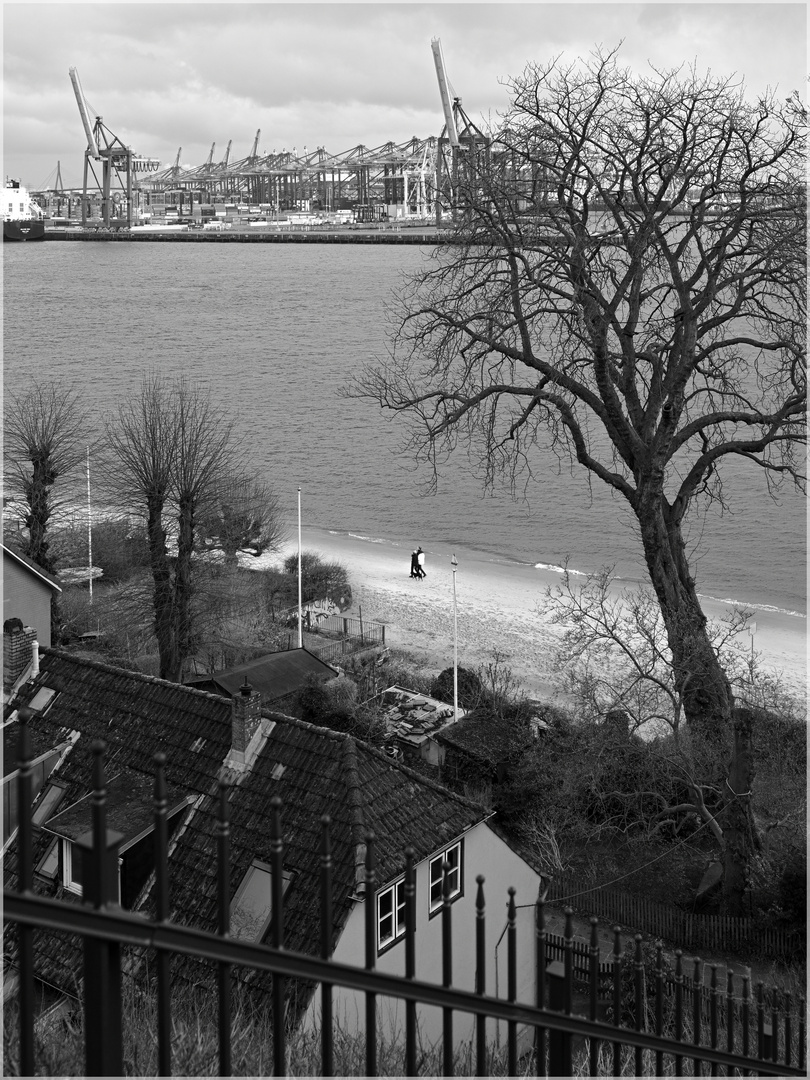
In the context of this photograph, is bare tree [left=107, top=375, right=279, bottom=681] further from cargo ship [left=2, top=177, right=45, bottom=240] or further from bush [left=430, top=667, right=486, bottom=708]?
cargo ship [left=2, top=177, right=45, bottom=240]

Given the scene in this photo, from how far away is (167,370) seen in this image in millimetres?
80625

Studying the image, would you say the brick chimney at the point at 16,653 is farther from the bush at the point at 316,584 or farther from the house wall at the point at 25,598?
the bush at the point at 316,584

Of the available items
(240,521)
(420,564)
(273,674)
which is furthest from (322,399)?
(273,674)

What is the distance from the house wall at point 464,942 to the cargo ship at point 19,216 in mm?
178414

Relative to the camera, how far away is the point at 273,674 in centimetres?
2159

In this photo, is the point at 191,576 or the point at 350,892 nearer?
the point at 350,892

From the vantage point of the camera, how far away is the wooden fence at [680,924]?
13.7m

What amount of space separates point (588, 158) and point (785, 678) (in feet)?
48.2

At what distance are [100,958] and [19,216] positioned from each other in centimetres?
19585

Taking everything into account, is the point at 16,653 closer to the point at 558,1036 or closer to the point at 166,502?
the point at 166,502

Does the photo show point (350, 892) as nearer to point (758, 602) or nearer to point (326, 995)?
point (326, 995)

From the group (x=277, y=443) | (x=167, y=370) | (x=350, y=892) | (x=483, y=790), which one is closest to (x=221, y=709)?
(x=350, y=892)

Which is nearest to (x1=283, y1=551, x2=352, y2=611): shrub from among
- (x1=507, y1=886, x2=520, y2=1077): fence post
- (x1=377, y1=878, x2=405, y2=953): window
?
(x1=377, y1=878, x2=405, y2=953): window

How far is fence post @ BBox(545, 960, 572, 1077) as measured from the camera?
3312mm
